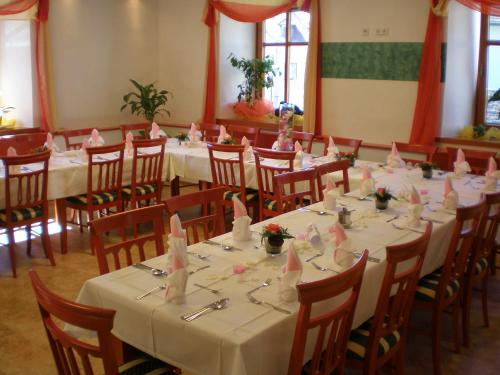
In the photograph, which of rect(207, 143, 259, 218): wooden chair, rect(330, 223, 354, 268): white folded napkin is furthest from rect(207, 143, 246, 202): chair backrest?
rect(330, 223, 354, 268): white folded napkin

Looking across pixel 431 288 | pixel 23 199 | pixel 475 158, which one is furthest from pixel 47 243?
pixel 475 158

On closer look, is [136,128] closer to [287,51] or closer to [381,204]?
[287,51]

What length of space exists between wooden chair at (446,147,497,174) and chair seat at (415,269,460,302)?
7.95 ft

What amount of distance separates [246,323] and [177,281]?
1.21 ft

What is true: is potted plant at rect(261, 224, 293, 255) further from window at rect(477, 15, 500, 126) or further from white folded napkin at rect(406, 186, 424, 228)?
window at rect(477, 15, 500, 126)

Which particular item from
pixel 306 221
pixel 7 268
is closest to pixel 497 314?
pixel 306 221

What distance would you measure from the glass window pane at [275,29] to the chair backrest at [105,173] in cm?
386

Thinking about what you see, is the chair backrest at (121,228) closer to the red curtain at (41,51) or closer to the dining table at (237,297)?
the dining table at (237,297)

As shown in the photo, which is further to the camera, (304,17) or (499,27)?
(304,17)

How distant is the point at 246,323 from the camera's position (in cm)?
231

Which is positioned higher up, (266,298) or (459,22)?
(459,22)

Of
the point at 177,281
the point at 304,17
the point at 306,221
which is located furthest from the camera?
the point at 304,17

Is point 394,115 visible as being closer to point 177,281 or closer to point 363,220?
point 363,220

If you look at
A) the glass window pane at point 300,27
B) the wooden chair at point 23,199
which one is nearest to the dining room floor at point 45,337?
the wooden chair at point 23,199
